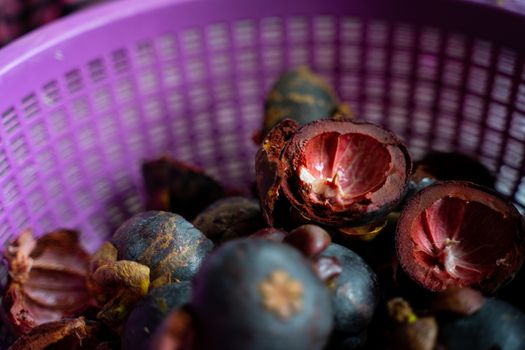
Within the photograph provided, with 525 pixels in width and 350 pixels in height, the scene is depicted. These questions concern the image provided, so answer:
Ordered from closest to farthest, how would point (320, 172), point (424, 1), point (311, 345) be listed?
point (311, 345)
point (320, 172)
point (424, 1)

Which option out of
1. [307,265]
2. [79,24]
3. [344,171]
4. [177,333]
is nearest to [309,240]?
[307,265]

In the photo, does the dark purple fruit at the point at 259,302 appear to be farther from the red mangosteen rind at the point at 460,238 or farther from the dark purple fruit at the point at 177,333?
the red mangosteen rind at the point at 460,238

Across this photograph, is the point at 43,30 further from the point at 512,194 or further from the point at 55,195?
the point at 512,194

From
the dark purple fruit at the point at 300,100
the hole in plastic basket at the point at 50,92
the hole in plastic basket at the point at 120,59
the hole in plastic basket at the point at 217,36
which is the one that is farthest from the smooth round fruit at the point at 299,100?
the hole in plastic basket at the point at 50,92

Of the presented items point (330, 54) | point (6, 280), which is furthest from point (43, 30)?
point (330, 54)

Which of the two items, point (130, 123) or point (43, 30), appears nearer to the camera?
point (43, 30)

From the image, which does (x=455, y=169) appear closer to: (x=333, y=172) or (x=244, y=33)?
(x=333, y=172)

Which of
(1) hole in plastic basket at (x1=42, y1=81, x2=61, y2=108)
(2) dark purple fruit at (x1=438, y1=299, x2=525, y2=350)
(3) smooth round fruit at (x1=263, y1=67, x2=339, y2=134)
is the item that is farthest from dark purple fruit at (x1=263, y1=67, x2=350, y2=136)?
(2) dark purple fruit at (x1=438, y1=299, x2=525, y2=350)

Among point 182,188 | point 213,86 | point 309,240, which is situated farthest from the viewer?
point 213,86
